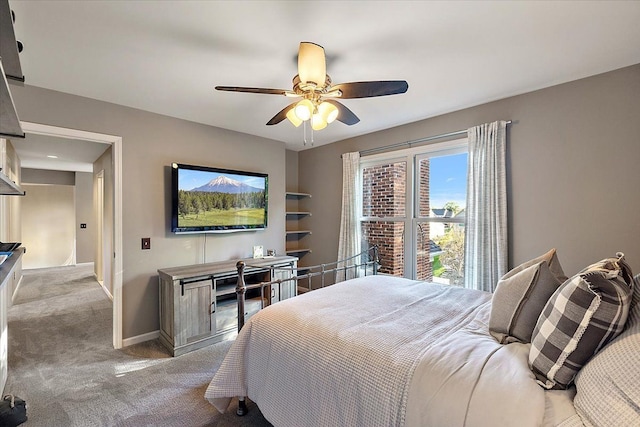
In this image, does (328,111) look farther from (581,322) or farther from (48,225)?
(48,225)

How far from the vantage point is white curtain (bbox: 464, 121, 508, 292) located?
2.77m

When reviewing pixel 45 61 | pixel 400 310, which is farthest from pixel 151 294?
pixel 400 310

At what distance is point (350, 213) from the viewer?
13.5 ft

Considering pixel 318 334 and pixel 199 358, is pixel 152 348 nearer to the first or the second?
pixel 199 358

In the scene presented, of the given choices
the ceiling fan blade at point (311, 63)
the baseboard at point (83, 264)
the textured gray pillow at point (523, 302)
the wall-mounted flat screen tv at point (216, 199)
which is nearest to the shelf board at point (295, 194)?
the wall-mounted flat screen tv at point (216, 199)

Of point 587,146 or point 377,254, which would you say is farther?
point 377,254

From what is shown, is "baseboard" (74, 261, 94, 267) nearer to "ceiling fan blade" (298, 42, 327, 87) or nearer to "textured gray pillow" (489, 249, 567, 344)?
"ceiling fan blade" (298, 42, 327, 87)

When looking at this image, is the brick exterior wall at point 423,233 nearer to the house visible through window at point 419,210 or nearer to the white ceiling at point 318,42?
the house visible through window at point 419,210

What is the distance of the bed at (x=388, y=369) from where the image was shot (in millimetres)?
991

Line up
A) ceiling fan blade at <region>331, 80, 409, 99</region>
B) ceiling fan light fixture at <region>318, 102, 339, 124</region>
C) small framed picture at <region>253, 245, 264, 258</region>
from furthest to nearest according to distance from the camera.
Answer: small framed picture at <region>253, 245, 264, 258</region> < ceiling fan light fixture at <region>318, 102, 339, 124</region> < ceiling fan blade at <region>331, 80, 409, 99</region>

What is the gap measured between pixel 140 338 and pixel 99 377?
0.67 meters

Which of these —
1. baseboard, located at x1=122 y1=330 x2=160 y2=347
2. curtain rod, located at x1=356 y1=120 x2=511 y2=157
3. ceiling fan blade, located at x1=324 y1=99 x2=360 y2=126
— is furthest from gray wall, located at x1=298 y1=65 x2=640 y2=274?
baseboard, located at x1=122 y1=330 x2=160 y2=347

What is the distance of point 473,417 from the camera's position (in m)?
0.98

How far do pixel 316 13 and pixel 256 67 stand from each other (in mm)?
761
